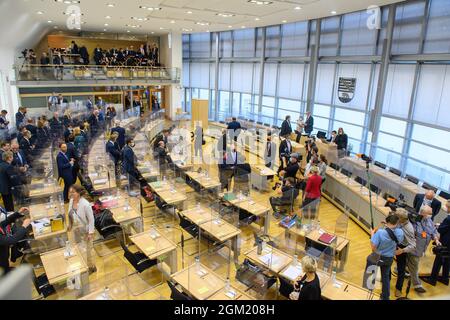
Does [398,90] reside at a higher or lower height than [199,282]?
higher

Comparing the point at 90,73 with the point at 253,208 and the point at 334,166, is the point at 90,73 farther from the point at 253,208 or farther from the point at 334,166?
the point at 253,208

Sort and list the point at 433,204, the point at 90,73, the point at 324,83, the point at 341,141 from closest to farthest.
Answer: the point at 433,204 → the point at 341,141 → the point at 324,83 → the point at 90,73

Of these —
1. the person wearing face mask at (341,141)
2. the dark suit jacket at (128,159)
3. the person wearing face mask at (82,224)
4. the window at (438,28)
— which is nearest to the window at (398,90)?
the window at (438,28)

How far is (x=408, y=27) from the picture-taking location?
11.0m

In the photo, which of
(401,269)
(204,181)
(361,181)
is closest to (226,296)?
(401,269)

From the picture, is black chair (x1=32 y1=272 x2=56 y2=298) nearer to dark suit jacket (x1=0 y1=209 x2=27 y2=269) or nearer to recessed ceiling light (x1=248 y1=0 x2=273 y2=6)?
dark suit jacket (x1=0 y1=209 x2=27 y2=269)

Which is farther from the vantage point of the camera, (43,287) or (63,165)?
(63,165)

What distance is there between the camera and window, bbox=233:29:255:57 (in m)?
19.6

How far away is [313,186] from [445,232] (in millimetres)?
2776

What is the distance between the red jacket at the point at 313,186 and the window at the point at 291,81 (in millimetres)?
9473

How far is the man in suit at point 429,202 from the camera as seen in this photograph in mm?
6868

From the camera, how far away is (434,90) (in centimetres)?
1027

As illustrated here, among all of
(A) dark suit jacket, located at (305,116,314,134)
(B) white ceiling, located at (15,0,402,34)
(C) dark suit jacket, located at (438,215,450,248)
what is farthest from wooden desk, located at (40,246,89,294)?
(A) dark suit jacket, located at (305,116,314,134)
